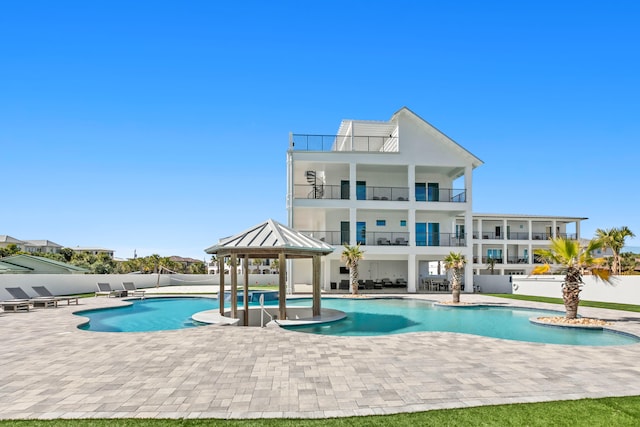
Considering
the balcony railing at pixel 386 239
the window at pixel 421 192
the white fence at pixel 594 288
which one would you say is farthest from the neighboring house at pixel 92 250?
the white fence at pixel 594 288

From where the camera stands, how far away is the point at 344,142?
30500 millimetres

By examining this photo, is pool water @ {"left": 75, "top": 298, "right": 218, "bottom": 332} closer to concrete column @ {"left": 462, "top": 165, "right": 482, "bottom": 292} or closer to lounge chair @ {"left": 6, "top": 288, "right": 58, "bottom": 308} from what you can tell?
lounge chair @ {"left": 6, "top": 288, "right": 58, "bottom": 308}

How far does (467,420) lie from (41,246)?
350ft

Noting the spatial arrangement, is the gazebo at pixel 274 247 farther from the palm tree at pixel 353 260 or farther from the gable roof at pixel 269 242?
the palm tree at pixel 353 260

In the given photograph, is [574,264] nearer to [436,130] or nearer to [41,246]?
[436,130]

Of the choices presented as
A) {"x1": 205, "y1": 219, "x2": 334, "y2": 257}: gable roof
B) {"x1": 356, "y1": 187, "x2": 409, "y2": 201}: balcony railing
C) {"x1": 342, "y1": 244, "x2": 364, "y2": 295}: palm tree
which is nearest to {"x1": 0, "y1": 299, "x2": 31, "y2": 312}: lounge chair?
{"x1": 205, "y1": 219, "x2": 334, "y2": 257}: gable roof

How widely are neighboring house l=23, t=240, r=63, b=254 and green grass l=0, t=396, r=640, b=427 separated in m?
100

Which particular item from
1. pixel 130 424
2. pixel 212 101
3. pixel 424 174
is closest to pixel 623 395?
pixel 130 424

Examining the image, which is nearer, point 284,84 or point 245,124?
point 284,84

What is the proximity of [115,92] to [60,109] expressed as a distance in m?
2.33

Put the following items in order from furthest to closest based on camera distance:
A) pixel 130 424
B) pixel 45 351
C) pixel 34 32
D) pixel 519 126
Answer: pixel 519 126
pixel 34 32
pixel 45 351
pixel 130 424

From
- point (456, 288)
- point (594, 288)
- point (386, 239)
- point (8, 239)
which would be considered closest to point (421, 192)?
point (386, 239)

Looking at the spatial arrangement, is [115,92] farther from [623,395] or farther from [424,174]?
[424,174]

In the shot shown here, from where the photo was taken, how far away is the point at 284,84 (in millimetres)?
17844
